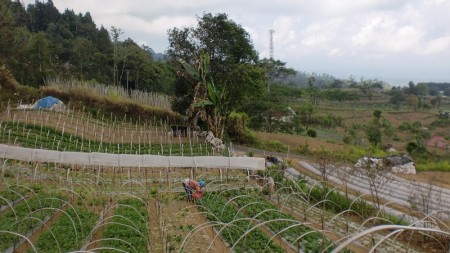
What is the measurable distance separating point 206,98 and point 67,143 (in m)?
6.69

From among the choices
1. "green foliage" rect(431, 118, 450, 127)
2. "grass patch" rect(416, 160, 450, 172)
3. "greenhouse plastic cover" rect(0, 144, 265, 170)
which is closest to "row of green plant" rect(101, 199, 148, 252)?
"greenhouse plastic cover" rect(0, 144, 265, 170)

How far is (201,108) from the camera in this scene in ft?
67.6

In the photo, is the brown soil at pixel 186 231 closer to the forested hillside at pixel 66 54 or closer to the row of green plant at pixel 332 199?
Answer: the row of green plant at pixel 332 199

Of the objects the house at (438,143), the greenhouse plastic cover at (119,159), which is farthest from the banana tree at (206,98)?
the house at (438,143)

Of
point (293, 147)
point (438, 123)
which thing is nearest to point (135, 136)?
point (293, 147)

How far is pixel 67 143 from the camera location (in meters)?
18.0

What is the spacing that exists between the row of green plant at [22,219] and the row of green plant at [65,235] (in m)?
0.33

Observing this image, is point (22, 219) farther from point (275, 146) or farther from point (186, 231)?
point (275, 146)

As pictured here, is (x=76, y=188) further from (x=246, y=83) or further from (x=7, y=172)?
(x=246, y=83)

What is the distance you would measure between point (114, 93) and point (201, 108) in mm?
9028

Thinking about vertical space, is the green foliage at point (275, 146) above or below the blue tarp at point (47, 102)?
below

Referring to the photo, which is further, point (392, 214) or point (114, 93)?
point (114, 93)

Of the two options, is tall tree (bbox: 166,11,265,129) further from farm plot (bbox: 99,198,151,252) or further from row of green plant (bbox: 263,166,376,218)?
farm plot (bbox: 99,198,151,252)

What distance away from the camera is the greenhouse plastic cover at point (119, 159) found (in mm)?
13156
